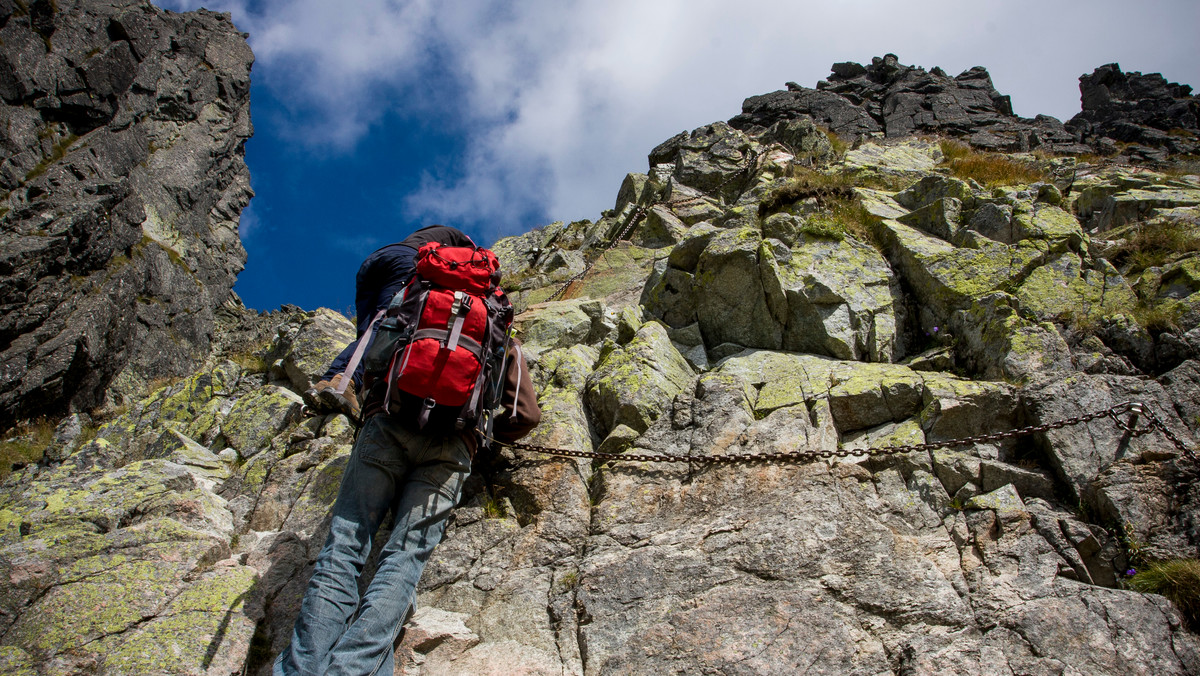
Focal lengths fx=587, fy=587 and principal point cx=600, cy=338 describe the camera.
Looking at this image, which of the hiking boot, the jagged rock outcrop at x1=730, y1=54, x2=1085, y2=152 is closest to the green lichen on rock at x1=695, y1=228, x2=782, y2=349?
the hiking boot

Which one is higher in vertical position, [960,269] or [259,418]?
[960,269]

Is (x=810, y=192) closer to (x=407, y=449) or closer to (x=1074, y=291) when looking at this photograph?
(x=1074, y=291)

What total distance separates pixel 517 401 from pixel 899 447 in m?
3.93

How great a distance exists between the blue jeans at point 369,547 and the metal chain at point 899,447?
3.57 ft

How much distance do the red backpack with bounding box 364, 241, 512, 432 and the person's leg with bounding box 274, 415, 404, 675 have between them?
0.44 m

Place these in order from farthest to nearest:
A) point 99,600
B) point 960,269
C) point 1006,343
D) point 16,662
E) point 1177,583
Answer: point 960,269
point 1006,343
point 99,600
point 1177,583
point 16,662

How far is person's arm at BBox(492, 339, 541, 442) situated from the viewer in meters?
5.98

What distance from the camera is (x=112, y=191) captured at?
23.0 metres

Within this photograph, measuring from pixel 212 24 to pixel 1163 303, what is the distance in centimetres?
5518

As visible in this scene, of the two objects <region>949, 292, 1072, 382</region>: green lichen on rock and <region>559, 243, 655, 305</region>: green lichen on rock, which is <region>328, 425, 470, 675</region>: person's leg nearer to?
<region>949, 292, 1072, 382</region>: green lichen on rock

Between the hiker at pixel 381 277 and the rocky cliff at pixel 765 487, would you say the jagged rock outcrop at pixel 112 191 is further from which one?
the hiker at pixel 381 277

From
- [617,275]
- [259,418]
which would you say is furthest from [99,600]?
[617,275]

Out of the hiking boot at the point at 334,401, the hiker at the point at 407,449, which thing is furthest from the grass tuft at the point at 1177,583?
→ the hiking boot at the point at 334,401

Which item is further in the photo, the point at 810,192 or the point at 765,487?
the point at 810,192
